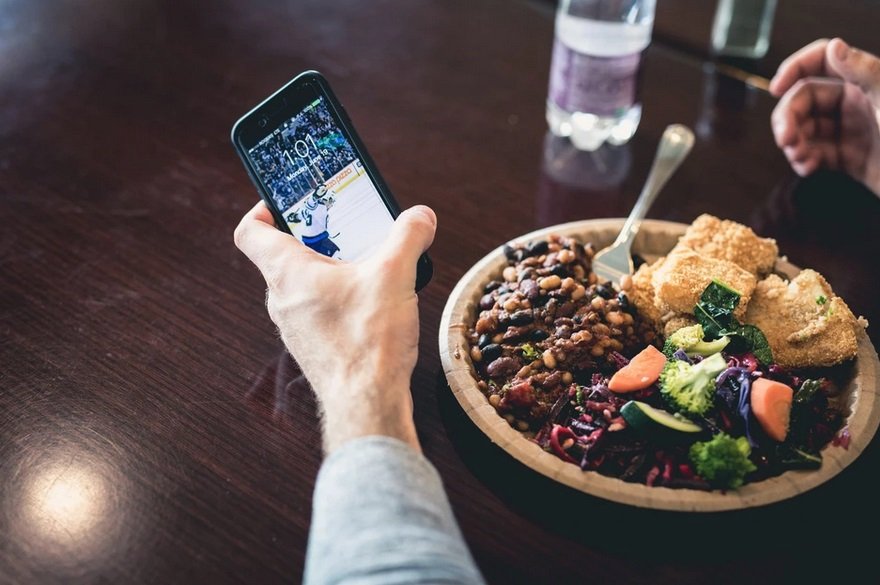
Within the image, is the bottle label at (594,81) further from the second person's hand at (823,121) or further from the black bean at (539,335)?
the black bean at (539,335)

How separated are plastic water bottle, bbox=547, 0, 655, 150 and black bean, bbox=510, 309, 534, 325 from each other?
0.85 metres

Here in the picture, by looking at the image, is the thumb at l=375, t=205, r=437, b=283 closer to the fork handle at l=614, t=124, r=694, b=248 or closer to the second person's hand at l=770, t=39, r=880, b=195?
the fork handle at l=614, t=124, r=694, b=248

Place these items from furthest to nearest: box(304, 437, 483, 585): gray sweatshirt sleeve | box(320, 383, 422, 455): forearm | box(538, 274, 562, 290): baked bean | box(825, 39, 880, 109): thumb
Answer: box(825, 39, 880, 109): thumb, box(538, 274, 562, 290): baked bean, box(320, 383, 422, 455): forearm, box(304, 437, 483, 585): gray sweatshirt sleeve

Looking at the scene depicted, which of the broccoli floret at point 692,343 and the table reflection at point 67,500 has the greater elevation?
the broccoli floret at point 692,343

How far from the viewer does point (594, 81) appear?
214cm

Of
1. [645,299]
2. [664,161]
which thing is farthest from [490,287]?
[664,161]

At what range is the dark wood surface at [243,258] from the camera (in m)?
1.36

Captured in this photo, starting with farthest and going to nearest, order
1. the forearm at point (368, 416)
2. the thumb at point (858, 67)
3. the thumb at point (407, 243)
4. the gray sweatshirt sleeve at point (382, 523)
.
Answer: the thumb at point (858, 67) < the thumb at point (407, 243) < the forearm at point (368, 416) < the gray sweatshirt sleeve at point (382, 523)

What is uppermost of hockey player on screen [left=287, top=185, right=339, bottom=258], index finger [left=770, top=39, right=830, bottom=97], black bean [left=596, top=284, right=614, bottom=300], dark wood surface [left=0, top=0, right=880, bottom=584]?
index finger [left=770, top=39, right=830, bottom=97]

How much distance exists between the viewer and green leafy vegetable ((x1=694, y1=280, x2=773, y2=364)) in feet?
4.95

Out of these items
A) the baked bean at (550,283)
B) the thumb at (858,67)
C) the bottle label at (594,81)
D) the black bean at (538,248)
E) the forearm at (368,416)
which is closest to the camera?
the forearm at (368,416)

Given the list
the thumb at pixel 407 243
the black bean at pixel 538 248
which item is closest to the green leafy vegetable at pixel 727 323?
the black bean at pixel 538 248

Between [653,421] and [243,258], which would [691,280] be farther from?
[243,258]

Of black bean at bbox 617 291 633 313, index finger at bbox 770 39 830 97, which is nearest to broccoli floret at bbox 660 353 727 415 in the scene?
black bean at bbox 617 291 633 313
